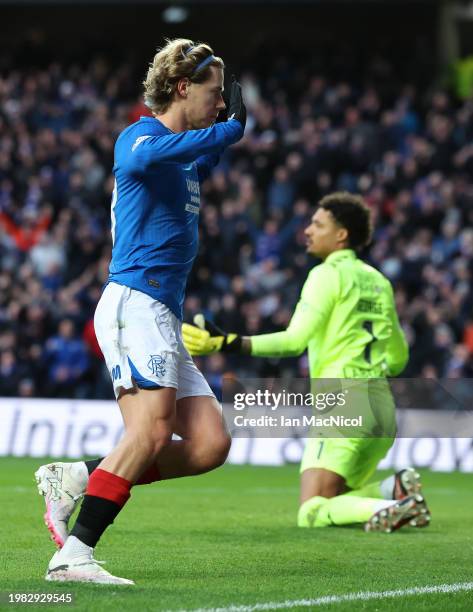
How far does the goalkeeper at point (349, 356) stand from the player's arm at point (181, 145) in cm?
283

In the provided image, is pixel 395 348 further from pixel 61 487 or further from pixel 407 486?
pixel 61 487

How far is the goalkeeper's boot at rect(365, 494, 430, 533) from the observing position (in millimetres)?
8492

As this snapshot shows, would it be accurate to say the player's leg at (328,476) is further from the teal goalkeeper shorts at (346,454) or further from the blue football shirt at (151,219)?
the blue football shirt at (151,219)

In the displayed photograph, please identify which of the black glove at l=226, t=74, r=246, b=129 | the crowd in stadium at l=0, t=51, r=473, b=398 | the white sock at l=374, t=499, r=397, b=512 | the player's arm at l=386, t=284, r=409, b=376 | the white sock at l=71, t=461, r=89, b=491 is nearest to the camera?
the black glove at l=226, t=74, r=246, b=129

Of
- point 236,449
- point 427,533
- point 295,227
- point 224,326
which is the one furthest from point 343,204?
point 295,227

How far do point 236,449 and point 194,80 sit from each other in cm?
979

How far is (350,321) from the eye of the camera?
30.1ft

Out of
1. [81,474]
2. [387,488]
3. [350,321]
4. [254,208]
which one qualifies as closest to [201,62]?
[81,474]

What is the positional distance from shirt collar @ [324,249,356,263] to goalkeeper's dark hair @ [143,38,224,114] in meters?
3.18

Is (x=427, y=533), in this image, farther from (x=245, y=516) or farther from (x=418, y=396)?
(x=418, y=396)

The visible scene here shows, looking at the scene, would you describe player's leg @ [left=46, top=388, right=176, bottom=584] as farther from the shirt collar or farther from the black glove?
the shirt collar

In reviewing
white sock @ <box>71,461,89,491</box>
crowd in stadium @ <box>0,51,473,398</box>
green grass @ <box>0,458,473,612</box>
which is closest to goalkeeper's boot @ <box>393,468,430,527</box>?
green grass @ <box>0,458,473,612</box>

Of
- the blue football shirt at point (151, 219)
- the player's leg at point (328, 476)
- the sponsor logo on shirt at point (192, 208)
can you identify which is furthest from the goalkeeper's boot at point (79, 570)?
the player's leg at point (328, 476)

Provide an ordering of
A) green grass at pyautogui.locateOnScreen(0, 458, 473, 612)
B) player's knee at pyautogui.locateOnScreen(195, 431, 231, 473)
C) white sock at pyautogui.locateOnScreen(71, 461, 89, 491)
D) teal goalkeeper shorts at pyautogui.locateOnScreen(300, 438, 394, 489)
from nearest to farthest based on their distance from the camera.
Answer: green grass at pyautogui.locateOnScreen(0, 458, 473, 612) < player's knee at pyautogui.locateOnScreen(195, 431, 231, 473) < white sock at pyautogui.locateOnScreen(71, 461, 89, 491) < teal goalkeeper shorts at pyautogui.locateOnScreen(300, 438, 394, 489)
